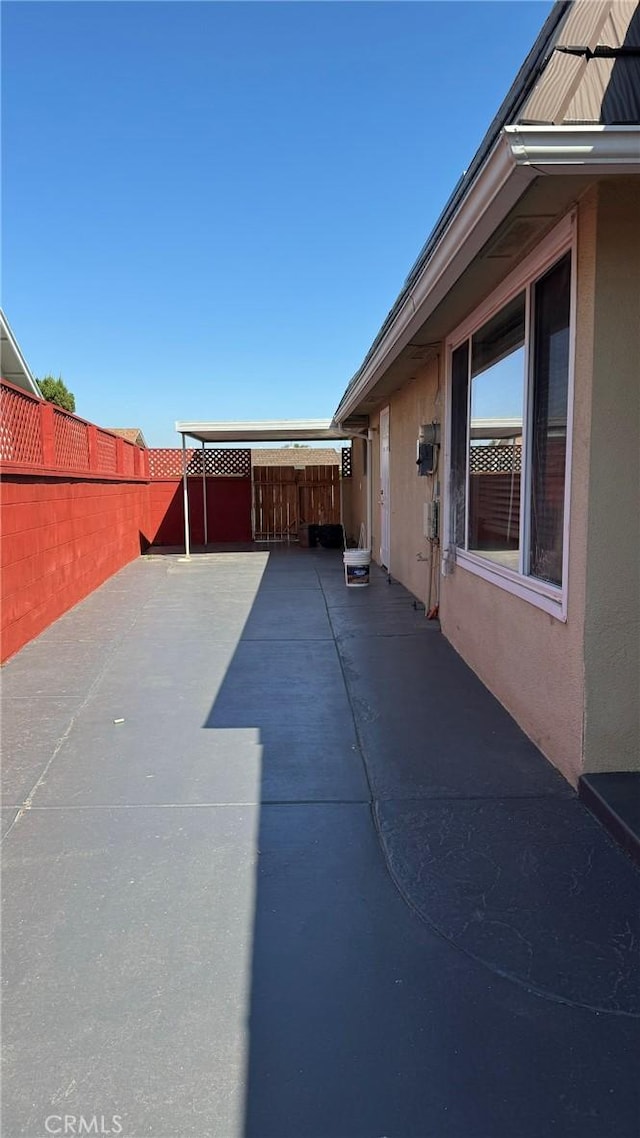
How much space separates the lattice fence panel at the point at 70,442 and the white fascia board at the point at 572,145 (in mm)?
6335

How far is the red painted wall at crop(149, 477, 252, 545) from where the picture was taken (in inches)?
638

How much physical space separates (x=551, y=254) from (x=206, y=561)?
409 inches

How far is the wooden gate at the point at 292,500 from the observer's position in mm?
17203

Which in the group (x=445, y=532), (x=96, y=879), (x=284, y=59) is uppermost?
(x=284, y=59)

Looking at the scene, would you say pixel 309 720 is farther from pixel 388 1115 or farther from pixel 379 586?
pixel 379 586

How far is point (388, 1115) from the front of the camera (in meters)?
1.55

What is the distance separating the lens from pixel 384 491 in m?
10.6

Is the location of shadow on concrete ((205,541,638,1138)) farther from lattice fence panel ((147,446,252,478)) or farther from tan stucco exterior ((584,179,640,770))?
lattice fence panel ((147,446,252,478))

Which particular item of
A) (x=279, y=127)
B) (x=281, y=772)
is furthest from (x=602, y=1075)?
(x=279, y=127)

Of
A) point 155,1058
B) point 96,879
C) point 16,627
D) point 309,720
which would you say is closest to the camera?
point 155,1058

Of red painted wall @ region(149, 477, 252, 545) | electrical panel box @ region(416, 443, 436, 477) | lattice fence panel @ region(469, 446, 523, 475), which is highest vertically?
electrical panel box @ region(416, 443, 436, 477)

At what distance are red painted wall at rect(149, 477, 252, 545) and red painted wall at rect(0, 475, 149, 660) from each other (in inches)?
197

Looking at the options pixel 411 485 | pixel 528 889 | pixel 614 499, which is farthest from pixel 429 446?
pixel 528 889

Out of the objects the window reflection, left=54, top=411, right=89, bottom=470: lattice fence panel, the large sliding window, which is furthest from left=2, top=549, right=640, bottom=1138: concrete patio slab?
left=54, top=411, right=89, bottom=470: lattice fence panel
